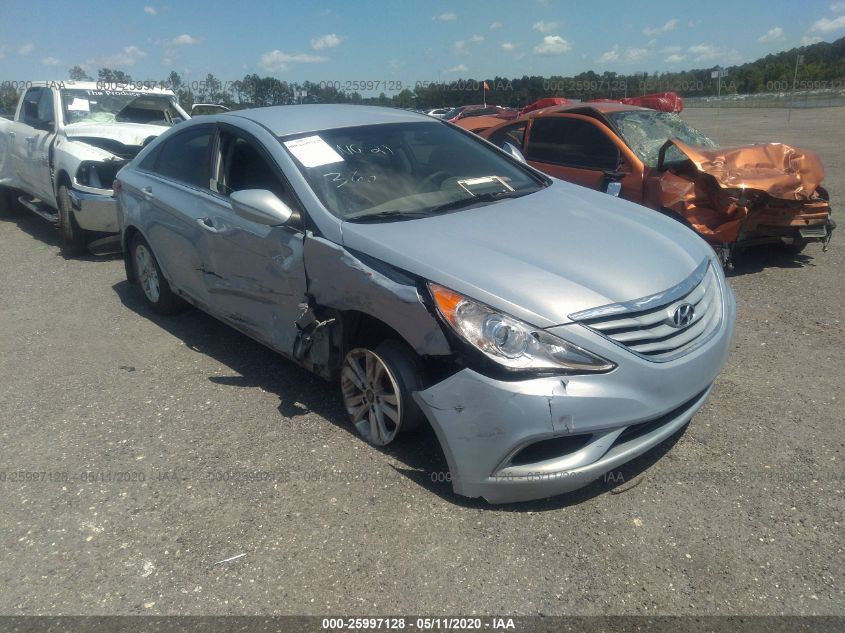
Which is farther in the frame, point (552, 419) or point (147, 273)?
point (147, 273)

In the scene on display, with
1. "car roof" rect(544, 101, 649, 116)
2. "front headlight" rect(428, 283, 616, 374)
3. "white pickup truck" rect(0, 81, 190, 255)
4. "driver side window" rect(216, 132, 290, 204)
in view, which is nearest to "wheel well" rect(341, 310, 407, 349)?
"front headlight" rect(428, 283, 616, 374)

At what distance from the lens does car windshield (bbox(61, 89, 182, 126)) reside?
8387 millimetres

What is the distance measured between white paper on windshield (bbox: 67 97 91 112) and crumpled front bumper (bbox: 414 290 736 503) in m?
7.45

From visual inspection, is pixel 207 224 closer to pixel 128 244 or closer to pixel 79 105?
pixel 128 244

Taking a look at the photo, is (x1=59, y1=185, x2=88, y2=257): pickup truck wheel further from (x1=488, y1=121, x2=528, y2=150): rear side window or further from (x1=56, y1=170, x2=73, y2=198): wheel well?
(x1=488, y1=121, x2=528, y2=150): rear side window

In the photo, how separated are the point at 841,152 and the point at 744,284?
41.1 ft

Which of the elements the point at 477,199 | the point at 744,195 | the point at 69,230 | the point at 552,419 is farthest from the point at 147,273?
the point at 744,195

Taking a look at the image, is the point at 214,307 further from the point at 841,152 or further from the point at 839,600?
the point at 841,152

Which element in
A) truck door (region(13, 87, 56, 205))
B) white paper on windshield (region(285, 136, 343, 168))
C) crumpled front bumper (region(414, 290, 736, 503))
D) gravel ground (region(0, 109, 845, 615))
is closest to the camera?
gravel ground (region(0, 109, 845, 615))

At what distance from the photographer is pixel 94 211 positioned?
7.32 m

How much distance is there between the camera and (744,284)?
6059 millimetres

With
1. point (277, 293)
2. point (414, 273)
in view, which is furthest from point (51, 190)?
point (414, 273)

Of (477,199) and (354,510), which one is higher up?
(477,199)

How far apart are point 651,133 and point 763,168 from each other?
1.23 metres
